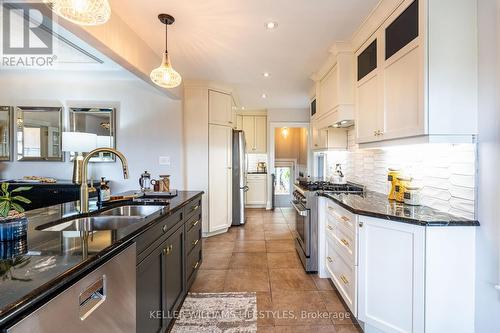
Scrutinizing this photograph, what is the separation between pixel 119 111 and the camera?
3.93 metres

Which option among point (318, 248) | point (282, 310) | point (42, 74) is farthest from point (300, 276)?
point (42, 74)

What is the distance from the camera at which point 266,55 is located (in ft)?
10.0

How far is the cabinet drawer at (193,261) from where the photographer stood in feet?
7.33

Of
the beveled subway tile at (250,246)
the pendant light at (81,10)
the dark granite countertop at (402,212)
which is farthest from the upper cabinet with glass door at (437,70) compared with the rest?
the beveled subway tile at (250,246)

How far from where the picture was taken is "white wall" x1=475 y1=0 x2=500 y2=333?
1.37 meters

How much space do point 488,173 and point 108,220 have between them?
2.43m

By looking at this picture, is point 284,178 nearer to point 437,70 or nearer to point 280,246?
point 280,246

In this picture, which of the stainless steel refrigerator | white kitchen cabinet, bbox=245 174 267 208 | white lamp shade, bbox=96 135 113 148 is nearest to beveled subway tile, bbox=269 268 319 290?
the stainless steel refrigerator

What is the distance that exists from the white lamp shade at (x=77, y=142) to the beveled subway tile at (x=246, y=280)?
8.51 ft

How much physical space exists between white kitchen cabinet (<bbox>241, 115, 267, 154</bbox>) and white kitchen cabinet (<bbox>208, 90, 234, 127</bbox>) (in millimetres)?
1964

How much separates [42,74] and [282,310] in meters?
4.71

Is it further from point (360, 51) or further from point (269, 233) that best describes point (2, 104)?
point (360, 51)

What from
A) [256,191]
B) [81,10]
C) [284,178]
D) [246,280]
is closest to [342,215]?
[246,280]

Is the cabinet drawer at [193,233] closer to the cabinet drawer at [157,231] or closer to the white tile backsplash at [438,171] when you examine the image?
the cabinet drawer at [157,231]
